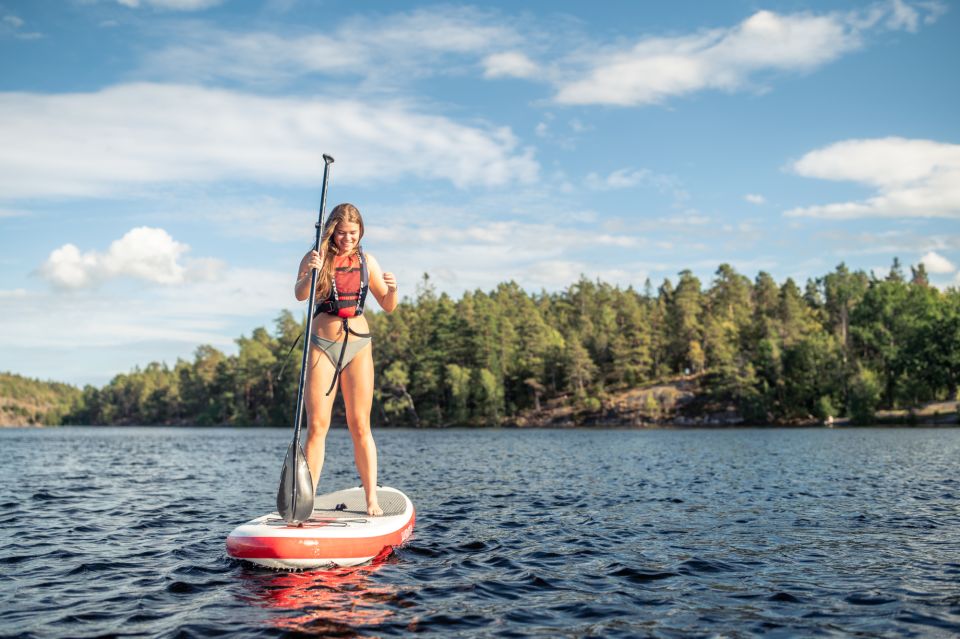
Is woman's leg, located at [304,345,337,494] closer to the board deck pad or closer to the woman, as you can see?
the woman

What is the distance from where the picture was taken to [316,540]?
25.6ft

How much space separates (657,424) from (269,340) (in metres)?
111

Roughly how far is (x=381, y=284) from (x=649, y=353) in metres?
116

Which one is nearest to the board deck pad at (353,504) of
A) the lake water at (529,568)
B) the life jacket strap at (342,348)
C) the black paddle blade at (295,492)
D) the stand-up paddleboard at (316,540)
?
the stand-up paddleboard at (316,540)

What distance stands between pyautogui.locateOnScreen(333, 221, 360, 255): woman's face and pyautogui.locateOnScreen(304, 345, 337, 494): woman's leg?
4.32 ft

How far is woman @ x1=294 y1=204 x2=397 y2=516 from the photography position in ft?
28.1

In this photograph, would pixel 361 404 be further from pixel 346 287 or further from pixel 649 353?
pixel 649 353

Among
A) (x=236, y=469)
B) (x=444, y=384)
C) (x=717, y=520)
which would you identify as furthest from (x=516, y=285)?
(x=717, y=520)

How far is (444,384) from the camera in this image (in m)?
118

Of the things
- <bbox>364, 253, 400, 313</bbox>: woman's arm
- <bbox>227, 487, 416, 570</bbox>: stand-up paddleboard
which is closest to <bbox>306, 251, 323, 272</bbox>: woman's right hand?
<bbox>364, 253, 400, 313</bbox>: woman's arm

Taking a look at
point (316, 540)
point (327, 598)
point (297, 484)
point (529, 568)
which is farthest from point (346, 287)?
point (529, 568)

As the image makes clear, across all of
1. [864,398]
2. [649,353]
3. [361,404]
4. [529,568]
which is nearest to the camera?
[529,568]

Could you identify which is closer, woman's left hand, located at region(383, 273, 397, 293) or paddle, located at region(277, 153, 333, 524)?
paddle, located at region(277, 153, 333, 524)

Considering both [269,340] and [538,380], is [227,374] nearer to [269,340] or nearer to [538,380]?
[269,340]
